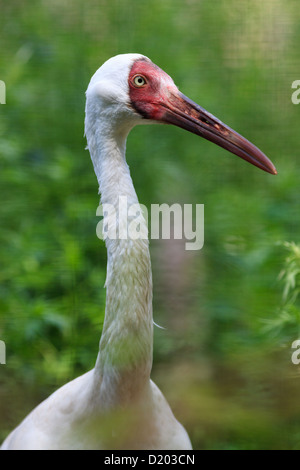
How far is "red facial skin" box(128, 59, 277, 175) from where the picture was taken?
72.4 inches

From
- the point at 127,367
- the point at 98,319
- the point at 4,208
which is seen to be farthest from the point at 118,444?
the point at 4,208

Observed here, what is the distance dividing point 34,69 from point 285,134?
1.08 metres

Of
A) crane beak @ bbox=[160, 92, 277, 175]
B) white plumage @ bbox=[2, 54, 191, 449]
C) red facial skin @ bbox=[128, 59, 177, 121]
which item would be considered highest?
red facial skin @ bbox=[128, 59, 177, 121]

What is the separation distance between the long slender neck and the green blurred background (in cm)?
61

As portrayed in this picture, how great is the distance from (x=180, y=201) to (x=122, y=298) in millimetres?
1145

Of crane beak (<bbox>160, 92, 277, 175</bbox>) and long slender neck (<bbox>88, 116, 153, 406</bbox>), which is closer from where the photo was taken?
long slender neck (<bbox>88, 116, 153, 406</bbox>)

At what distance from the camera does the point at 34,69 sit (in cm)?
316

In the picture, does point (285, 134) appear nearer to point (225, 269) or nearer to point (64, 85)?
point (225, 269)

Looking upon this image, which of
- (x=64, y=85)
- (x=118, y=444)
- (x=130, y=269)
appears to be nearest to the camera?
(x=130, y=269)

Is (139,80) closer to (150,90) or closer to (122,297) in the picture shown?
(150,90)

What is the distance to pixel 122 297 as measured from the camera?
1.78m

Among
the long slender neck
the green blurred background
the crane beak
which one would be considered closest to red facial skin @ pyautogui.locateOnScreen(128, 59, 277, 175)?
the crane beak

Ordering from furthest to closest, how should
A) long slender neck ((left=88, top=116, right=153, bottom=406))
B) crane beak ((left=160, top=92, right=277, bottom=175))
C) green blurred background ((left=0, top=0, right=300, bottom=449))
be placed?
1. green blurred background ((left=0, top=0, right=300, bottom=449))
2. crane beak ((left=160, top=92, right=277, bottom=175))
3. long slender neck ((left=88, top=116, right=153, bottom=406))

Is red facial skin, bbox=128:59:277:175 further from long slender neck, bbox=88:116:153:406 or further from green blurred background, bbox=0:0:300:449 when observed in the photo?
green blurred background, bbox=0:0:300:449
